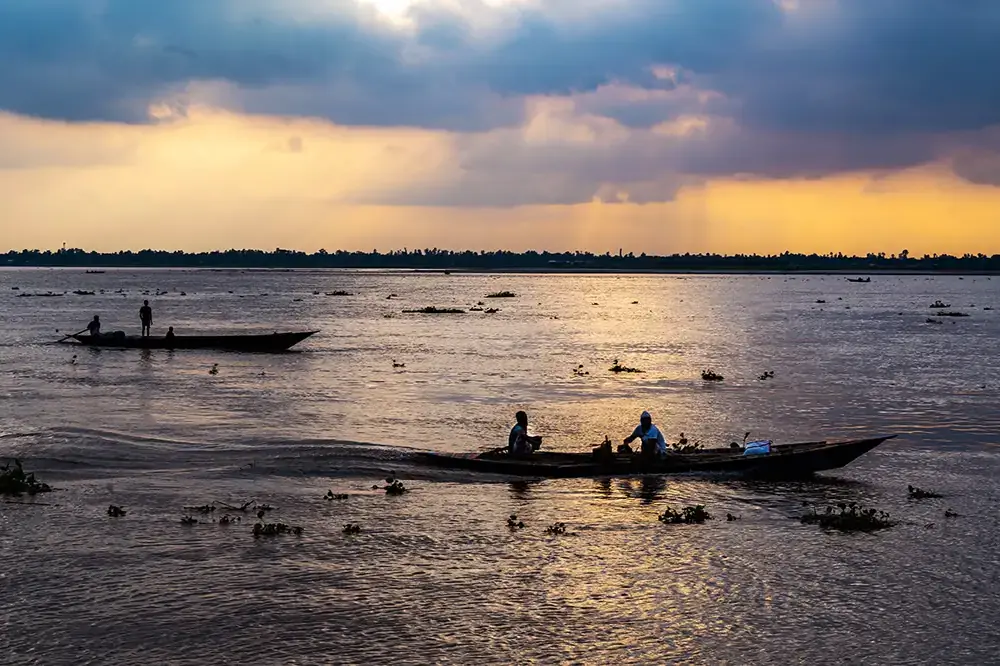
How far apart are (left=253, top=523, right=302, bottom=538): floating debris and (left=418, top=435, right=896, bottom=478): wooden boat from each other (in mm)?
6478

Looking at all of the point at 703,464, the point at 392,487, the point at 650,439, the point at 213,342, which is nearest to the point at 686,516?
the point at 650,439

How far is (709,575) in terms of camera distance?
663 inches

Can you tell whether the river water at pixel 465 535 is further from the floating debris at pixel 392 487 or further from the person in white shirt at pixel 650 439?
the person in white shirt at pixel 650 439

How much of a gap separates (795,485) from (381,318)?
2938 inches

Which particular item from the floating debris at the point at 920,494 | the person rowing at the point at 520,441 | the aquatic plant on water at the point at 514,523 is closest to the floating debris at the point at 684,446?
the person rowing at the point at 520,441

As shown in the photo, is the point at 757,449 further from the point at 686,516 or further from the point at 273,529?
the point at 273,529

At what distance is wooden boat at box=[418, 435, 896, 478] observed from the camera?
2375 cm

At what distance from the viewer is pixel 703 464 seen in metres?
24.0

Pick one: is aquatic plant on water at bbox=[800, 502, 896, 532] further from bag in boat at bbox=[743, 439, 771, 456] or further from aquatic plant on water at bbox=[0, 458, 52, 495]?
aquatic plant on water at bbox=[0, 458, 52, 495]

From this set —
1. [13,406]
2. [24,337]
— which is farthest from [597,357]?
[24,337]

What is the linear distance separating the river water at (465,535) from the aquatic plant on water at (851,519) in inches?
16.5

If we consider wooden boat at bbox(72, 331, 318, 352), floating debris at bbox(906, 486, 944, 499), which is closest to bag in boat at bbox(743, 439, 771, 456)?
floating debris at bbox(906, 486, 944, 499)

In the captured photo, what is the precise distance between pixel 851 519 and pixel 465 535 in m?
7.47

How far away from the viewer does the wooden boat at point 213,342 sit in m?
55.1
